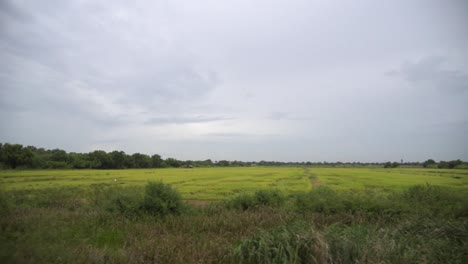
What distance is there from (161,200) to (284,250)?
8.09 meters

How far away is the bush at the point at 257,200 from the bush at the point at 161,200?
308 centimetres

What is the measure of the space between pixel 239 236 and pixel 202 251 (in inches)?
79.4

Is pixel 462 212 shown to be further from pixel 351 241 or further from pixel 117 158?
pixel 117 158

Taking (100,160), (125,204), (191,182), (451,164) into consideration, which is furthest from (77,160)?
(451,164)

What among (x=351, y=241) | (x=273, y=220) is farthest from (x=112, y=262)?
(x=273, y=220)

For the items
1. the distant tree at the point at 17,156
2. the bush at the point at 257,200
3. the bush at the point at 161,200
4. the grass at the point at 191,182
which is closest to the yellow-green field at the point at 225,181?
the grass at the point at 191,182

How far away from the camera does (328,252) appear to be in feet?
16.2

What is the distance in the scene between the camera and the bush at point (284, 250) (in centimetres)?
479

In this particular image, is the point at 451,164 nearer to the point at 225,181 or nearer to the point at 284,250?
the point at 225,181

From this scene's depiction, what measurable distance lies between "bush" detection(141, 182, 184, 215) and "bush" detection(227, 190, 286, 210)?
3081 millimetres

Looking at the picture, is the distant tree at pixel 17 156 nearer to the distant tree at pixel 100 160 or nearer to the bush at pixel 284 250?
the distant tree at pixel 100 160

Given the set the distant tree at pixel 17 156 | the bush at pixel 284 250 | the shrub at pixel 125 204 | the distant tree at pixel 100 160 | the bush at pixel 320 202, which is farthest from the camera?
the distant tree at pixel 100 160

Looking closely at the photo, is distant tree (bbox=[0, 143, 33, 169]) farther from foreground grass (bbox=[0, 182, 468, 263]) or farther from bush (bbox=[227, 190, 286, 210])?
foreground grass (bbox=[0, 182, 468, 263])

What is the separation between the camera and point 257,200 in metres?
15.0
